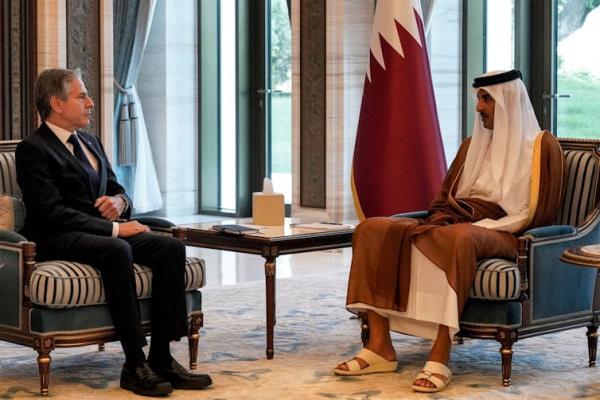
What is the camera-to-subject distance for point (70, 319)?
479 cm

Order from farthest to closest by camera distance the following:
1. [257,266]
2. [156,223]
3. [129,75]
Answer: [129,75]
[257,266]
[156,223]

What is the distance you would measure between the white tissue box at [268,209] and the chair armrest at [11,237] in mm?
1341

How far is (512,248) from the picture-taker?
5.15 meters

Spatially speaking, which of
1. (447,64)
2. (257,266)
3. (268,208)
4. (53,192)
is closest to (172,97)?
(447,64)

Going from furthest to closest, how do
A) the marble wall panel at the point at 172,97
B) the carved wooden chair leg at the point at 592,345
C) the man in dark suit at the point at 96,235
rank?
the marble wall panel at the point at 172,97 < the carved wooden chair leg at the point at 592,345 < the man in dark suit at the point at 96,235

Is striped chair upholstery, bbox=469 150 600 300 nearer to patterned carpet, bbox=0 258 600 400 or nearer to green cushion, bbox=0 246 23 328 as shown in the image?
patterned carpet, bbox=0 258 600 400

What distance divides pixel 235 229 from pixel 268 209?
35 centimetres

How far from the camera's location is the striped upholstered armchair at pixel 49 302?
4738 millimetres

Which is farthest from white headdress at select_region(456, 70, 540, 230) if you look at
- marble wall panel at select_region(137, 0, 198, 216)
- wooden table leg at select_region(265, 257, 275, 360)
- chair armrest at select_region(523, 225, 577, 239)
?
marble wall panel at select_region(137, 0, 198, 216)

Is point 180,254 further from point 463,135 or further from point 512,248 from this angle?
point 463,135

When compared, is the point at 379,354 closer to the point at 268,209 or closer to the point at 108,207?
the point at 268,209

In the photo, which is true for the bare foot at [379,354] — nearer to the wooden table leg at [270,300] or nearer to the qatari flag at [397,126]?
the wooden table leg at [270,300]

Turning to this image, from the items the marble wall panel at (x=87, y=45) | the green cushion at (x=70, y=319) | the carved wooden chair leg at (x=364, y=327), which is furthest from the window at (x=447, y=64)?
the green cushion at (x=70, y=319)

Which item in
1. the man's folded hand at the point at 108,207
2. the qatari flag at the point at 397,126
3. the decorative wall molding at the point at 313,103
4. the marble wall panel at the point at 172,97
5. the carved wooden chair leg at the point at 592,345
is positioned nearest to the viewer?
the man's folded hand at the point at 108,207
